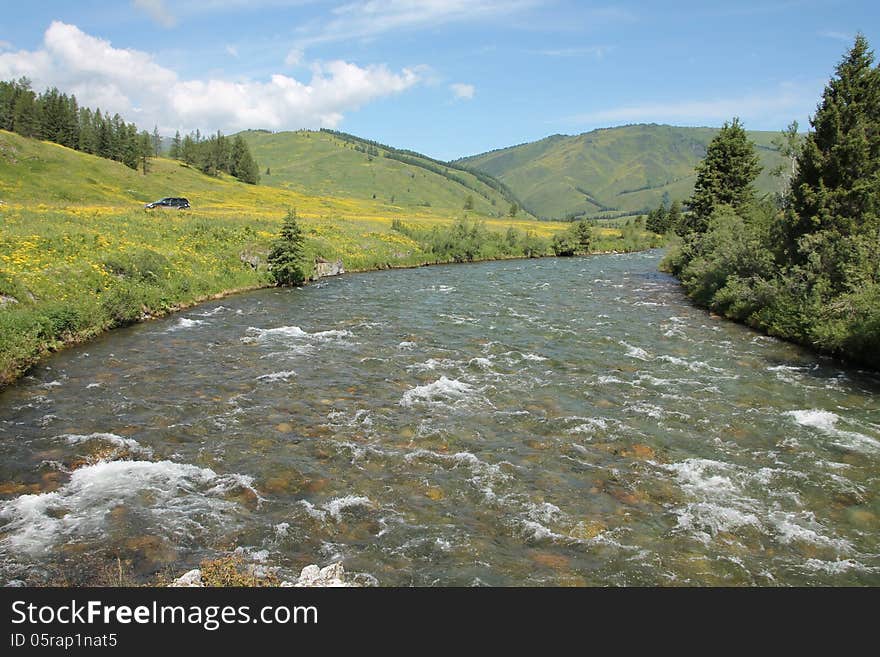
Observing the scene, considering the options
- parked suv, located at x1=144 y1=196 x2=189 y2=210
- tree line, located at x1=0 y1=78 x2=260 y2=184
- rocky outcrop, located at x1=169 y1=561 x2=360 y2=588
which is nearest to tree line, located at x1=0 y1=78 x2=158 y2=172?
tree line, located at x1=0 y1=78 x2=260 y2=184

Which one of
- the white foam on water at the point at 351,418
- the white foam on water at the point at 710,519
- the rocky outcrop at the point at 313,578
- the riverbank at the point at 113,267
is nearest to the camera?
the rocky outcrop at the point at 313,578

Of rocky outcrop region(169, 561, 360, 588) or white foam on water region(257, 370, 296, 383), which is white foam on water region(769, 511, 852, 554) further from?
white foam on water region(257, 370, 296, 383)

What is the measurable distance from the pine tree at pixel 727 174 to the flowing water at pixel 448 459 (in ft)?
92.4

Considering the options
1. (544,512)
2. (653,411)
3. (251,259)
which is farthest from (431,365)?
(251,259)

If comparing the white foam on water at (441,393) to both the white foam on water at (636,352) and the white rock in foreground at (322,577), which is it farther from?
the white foam on water at (636,352)

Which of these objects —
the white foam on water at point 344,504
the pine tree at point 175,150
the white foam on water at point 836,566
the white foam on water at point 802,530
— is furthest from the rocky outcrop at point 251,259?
the pine tree at point 175,150

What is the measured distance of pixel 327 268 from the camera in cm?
5191

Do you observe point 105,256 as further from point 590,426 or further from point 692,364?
point 692,364

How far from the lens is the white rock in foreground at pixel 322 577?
360 inches

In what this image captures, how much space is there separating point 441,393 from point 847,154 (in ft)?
79.7

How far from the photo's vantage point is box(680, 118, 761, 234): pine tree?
165 feet
